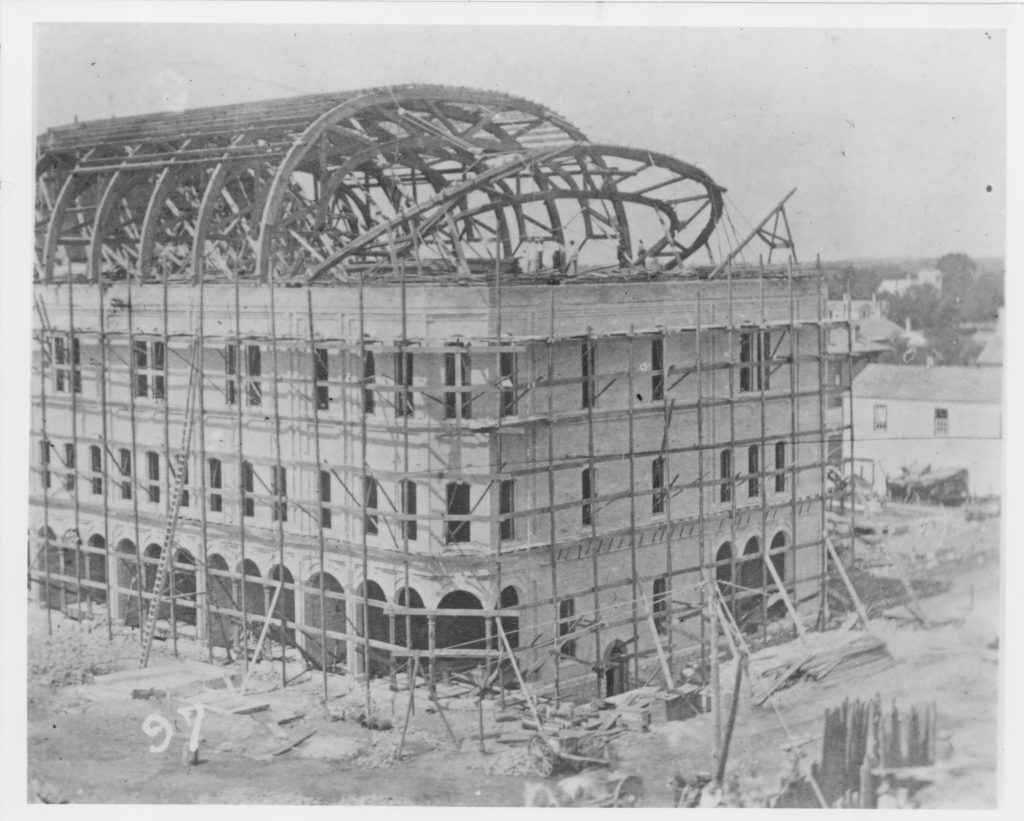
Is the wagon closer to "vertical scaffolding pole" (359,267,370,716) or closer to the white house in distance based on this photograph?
"vertical scaffolding pole" (359,267,370,716)

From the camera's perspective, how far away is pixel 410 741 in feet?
105

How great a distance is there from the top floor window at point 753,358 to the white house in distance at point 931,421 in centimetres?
319

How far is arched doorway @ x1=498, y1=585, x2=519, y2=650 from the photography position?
3456 centimetres

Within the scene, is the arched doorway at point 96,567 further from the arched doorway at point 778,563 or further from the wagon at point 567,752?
the arched doorway at point 778,563

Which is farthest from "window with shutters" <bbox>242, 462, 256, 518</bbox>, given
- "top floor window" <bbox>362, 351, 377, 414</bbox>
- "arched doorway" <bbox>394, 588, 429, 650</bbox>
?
"arched doorway" <bbox>394, 588, 429, 650</bbox>

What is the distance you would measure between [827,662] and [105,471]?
19.0 m

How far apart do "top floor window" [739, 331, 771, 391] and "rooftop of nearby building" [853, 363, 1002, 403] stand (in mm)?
4702

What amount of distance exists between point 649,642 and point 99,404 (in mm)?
15843

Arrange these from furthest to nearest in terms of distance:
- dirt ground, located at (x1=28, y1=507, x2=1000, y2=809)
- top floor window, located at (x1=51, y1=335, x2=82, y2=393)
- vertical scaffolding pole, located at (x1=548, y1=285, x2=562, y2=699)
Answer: top floor window, located at (x1=51, y1=335, x2=82, y2=393) → vertical scaffolding pole, located at (x1=548, y1=285, x2=562, y2=699) → dirt ground, located at (x1=28, y1=507, x2=1000, y2=809)

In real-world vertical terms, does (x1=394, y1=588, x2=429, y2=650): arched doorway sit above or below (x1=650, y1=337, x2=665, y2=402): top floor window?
below

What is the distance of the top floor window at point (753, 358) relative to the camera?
39.4m

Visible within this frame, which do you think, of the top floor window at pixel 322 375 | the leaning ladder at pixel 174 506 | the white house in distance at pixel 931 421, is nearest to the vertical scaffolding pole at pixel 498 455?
the top floor window at pixel 322 375

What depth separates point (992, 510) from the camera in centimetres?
3269

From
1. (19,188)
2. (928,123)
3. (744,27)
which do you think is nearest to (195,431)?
(19,188)
